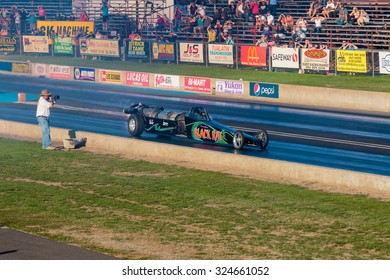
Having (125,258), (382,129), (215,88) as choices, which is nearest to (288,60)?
(215,88)

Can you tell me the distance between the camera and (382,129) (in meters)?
31.8

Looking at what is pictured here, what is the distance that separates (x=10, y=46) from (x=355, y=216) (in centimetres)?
4809

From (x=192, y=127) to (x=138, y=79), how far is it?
18254mm

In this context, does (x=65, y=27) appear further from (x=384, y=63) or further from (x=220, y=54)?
(x=384, y=63)

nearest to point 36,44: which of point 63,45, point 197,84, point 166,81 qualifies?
point 63,45

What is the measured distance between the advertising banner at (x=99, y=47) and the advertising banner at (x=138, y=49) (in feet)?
3.62

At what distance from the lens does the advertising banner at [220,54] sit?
47.4 m

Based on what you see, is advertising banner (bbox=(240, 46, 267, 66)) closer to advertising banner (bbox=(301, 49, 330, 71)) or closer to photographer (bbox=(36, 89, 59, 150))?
advertising banner (bbox=(301, 49, 330, 71))

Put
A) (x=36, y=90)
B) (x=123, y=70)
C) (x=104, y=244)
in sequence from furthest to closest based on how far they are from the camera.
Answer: (x=123, y=70) → (x=36, y=90) → (x=104, y=244)

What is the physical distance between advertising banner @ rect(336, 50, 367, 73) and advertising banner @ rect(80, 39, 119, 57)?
16.9 metres

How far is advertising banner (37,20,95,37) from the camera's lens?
60.4m

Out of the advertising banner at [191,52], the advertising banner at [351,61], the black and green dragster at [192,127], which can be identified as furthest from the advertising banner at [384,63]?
the black and green dragster at [192,127]

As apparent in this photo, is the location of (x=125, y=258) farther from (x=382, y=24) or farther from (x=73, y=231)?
(x=382, y=24)

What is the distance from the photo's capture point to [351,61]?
4175 centimetres
